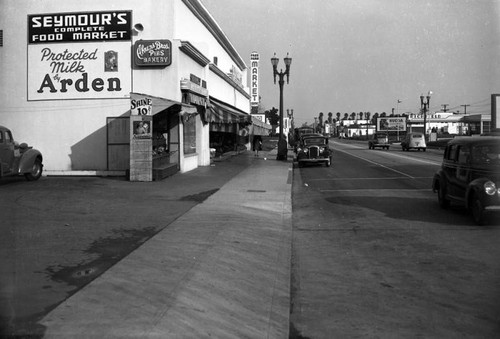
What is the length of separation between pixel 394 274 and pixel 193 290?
271 centimetres

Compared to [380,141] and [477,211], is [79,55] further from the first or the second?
[380,141]

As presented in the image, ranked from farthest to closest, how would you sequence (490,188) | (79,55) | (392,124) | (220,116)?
(392,124) < (220,116) < (79,55) < (490,188)

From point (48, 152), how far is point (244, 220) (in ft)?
42.9

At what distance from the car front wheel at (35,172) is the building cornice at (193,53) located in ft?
22.5

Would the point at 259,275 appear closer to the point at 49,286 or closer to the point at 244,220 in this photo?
the point at 49,286

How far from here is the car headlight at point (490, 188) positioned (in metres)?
9.98

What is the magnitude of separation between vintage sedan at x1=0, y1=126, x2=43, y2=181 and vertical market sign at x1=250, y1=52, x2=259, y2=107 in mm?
43659

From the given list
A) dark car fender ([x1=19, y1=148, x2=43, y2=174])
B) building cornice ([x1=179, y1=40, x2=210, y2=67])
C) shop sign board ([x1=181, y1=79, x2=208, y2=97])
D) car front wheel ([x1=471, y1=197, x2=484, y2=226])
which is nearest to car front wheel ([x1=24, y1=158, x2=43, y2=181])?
dark car fender ([x1=19, y1=148, x2=43, y2=174])

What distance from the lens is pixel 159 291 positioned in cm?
583

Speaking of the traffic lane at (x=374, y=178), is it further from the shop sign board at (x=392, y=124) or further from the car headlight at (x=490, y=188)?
the shop sign board at (x=392, y=124)

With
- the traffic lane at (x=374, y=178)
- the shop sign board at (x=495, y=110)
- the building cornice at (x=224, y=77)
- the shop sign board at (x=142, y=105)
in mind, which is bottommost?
the traffic lane at (x=374, y=178)

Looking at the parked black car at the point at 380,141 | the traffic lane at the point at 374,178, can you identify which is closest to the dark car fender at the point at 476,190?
the traffic lane at the point at 374,178

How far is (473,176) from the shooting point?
11.0 meters

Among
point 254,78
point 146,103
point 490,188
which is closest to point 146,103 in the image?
point 146,103
